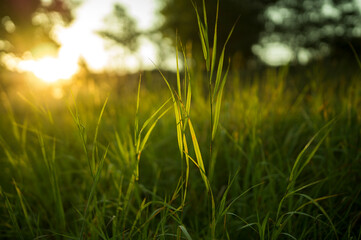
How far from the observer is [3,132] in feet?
6.73

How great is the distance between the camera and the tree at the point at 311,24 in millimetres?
13602

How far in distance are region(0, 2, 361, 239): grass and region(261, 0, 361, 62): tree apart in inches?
557

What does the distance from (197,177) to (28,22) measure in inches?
269

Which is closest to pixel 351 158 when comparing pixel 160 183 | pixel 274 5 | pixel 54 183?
pixel 160 183

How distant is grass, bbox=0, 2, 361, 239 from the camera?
633 millimetres

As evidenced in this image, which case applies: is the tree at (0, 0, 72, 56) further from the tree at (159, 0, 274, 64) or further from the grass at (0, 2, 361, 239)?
the tree at (159, 0, 274, 64)

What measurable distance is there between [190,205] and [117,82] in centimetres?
213

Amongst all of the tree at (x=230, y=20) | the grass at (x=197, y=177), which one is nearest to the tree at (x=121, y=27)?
the tree at (x=230, y=20)

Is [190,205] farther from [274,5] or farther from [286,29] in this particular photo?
[286,29]

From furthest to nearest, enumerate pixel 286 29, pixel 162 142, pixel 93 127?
pixel 286 29, pixel 93 127, pixel 162 142

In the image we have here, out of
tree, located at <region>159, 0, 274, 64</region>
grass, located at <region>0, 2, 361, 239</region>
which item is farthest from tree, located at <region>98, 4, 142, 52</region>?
grass, located at <region>0, 2, 361, 239</region>

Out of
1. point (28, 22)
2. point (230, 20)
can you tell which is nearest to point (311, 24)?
point (230, 20)

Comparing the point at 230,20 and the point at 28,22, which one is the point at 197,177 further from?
the point at 230,20

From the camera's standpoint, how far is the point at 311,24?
14.3m
